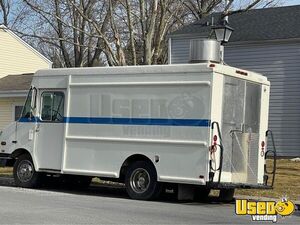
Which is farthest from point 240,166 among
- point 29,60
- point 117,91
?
point 29,60

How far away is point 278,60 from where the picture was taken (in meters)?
23.7

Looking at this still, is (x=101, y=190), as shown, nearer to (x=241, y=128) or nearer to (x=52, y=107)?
(x=52, y=107)

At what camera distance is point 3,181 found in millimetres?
16547

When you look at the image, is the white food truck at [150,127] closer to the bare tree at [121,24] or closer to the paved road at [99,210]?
the paved road at [99,210]

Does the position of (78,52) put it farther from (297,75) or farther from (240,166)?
(240,166)

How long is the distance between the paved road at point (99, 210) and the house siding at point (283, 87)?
11.1 meters

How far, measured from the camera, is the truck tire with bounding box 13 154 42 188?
14.5 metres

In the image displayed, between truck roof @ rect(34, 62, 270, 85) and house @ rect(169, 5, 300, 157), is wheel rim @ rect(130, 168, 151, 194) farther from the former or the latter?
house @ rect(169, 5, 300, 157)

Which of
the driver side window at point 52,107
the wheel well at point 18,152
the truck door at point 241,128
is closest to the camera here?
the truck door at point 241,128

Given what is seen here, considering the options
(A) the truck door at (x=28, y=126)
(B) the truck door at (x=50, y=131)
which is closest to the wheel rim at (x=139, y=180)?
(B) the truck door at (x=50, y=131)

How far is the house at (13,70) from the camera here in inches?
1078

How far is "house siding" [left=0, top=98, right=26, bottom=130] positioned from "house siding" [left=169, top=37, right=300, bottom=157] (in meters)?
10.9

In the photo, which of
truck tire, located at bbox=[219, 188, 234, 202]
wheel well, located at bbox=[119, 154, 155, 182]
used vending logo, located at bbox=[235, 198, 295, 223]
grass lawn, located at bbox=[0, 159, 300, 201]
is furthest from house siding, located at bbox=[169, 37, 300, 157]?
used vending logo, located at bbox=[235, 198, 295, 223]

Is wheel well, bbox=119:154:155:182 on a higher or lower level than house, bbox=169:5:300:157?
lower
